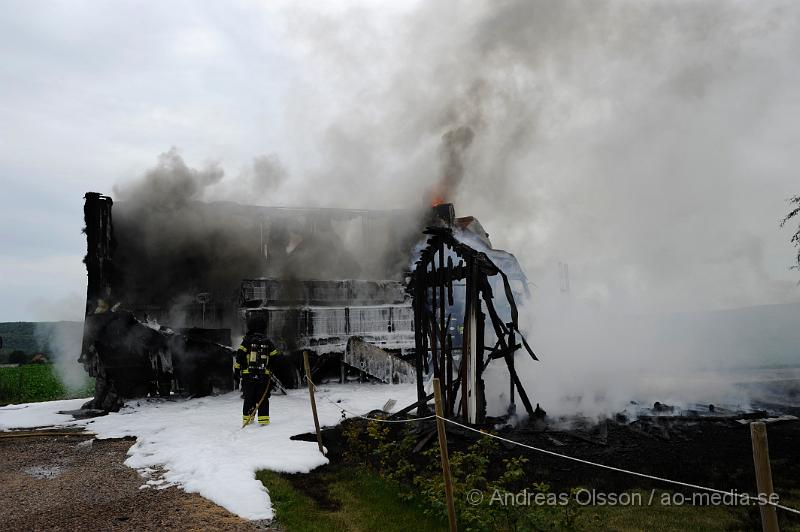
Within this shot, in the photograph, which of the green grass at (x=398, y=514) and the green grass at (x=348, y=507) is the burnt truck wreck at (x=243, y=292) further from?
the green grass at (x=398, y=514)

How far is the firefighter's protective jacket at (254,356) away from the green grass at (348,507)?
401 centimetres

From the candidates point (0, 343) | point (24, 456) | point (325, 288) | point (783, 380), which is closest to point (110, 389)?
point (0, 343)

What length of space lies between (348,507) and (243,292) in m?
11.6

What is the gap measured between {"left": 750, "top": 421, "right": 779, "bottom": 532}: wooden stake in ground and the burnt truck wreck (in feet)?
36.0

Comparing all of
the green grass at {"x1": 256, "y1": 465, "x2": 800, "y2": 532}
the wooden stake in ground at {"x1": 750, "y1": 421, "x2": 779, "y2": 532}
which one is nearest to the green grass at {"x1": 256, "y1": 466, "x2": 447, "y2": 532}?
the green grass at {"x1": 256, "y1": 465, "x2": 800, "y2": 532}

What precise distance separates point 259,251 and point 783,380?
58.1ft

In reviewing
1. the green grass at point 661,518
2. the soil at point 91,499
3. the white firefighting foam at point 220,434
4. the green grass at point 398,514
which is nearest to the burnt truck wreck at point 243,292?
the white firefighting foam at point 220,434

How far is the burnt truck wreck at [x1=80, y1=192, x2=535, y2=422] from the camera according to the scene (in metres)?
15.8

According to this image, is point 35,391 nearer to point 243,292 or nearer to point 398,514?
point 243,292

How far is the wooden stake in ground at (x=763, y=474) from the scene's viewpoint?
10.3ft

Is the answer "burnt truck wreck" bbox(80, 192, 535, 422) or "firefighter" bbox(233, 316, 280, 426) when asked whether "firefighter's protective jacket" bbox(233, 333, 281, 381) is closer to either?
"firefighter" bbox(233, 316, 280, 426)

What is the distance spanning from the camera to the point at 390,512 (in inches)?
252

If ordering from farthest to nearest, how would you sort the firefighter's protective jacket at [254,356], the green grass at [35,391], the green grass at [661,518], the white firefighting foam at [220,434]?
the green grass at [35,391], the firefighter's protective jacket at [254,356], the white firefighting foam at [220,434], the green grass at [661,518]

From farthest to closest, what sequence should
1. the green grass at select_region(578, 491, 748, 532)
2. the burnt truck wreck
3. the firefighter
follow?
the burnt truck wreck < the firefighter < the green grass at select_region(578, 491, 748, 532)
